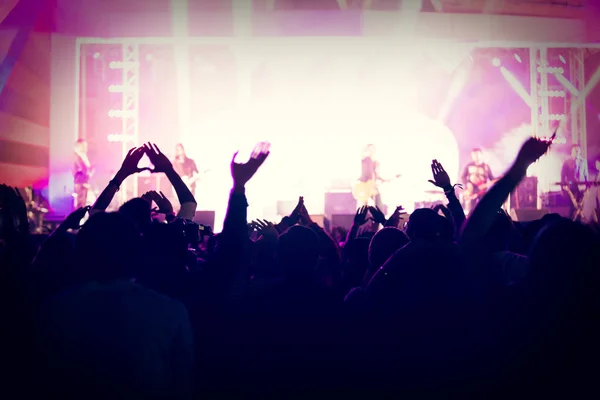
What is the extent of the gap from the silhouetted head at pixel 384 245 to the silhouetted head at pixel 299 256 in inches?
26.0

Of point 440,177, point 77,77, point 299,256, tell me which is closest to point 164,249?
point 299,256

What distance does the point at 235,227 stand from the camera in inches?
74.1

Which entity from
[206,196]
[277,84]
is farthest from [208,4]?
[206,196]

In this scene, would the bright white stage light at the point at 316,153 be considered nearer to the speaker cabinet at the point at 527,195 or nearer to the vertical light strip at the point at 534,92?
the speaker cabinet at the point at 527,195

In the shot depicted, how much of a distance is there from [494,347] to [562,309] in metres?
0.28

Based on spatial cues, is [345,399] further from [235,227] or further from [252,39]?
[252,39]

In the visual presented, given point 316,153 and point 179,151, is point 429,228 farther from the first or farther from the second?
point 179,151

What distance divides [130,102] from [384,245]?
36.4 feet

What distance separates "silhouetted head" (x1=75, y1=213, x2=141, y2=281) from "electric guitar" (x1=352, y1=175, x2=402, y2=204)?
1066cm

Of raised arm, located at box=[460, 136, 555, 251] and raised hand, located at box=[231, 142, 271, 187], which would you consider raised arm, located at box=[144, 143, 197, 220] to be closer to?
raised hand, located at box=[231, 142, 271, 187]

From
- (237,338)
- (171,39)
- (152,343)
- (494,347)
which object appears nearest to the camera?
(152,343)

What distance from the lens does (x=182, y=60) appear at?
12.6 meters

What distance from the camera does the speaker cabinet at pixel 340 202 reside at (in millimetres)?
12117

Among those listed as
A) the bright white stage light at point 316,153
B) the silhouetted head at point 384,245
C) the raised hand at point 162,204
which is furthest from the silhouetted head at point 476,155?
the silhouetted head at point 384,245
